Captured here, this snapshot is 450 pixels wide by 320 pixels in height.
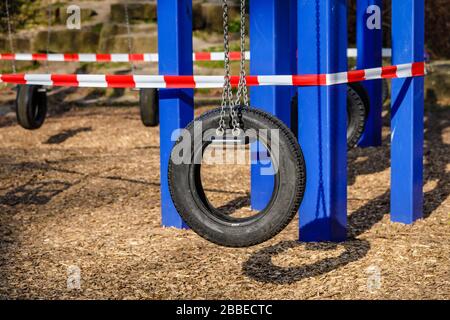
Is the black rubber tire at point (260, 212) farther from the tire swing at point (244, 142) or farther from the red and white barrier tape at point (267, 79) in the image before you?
the red and white barrier tape at point (267, 79)

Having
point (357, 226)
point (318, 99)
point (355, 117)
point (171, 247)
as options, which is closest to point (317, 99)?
point (318, 99)

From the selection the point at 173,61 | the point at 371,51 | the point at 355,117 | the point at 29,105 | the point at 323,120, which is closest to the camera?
the point at 323,120

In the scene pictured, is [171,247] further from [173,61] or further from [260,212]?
[260,212]

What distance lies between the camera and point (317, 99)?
578 centimetres

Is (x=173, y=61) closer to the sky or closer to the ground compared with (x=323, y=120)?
closer to the sky

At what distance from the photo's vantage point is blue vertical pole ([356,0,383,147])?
9625mm

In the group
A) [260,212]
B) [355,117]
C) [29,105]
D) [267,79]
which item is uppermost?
[267,79]

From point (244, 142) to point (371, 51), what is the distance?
525 cm

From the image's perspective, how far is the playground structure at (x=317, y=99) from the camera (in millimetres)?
5766

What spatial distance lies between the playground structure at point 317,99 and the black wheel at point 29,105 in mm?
3892

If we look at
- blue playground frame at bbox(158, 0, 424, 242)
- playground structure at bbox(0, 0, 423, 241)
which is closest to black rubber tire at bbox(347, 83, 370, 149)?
playground structure at bbox(0, 0, 423, 241)

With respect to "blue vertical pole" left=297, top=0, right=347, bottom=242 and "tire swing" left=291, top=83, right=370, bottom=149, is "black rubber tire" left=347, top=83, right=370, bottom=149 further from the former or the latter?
"blue vertical pole" left=297, top=0, right=347, bottom=242

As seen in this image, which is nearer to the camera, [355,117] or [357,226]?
[357,226]

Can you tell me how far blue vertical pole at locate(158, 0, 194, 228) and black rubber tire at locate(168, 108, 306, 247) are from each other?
1.55m
